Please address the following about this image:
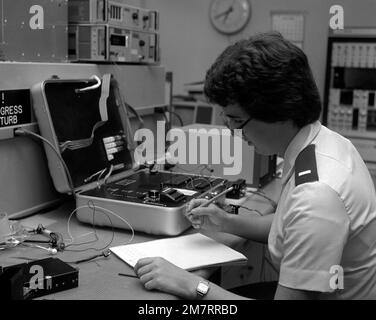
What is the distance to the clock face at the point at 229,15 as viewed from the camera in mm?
4137

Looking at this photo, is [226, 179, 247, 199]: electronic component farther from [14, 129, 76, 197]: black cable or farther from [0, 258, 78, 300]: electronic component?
[0, 258, 78, 300]: electronic component

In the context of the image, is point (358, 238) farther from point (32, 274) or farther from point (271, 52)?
point (32, 274)

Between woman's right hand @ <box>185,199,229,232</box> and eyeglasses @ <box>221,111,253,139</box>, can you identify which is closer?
eyeglasses @ <box>221,111,253,139</box>

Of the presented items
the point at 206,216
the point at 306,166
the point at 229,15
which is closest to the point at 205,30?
the point at 229,15

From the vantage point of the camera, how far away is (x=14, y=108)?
1485 mm

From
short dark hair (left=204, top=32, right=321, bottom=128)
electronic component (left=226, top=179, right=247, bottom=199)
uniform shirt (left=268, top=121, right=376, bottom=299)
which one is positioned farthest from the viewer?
electronic component (left=226, top=179, right=247, bottom=199)

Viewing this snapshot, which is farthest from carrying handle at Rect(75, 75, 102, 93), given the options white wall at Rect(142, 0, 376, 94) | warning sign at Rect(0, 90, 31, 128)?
white wall at Rect(142, 0, 376, 94)

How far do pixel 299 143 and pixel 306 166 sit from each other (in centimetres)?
10

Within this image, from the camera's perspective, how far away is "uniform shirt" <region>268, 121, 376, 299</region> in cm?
91

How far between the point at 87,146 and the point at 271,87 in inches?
33.0

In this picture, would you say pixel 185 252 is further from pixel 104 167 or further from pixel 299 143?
pixel 104 167

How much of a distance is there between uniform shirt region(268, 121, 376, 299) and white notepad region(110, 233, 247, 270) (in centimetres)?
21

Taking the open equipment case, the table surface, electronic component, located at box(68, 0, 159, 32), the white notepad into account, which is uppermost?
electronic component, located at box(68, 0, 159, 32)

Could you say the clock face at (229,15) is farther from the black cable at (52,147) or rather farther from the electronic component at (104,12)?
the black cable at (52,147)
